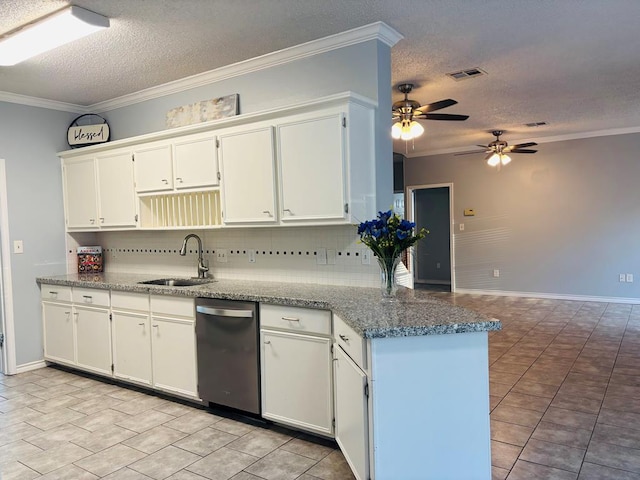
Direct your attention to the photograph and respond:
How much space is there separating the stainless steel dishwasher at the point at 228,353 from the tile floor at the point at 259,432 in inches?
6.9

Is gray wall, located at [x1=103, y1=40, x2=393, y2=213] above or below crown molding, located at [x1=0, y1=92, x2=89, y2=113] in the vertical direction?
below

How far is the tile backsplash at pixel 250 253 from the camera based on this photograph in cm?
321

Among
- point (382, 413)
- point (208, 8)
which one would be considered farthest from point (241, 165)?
point (382, 413)

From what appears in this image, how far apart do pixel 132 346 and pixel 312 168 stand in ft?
6.67

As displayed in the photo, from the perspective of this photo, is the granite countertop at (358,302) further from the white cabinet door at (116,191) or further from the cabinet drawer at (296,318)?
the white cabinet door at (116,191)

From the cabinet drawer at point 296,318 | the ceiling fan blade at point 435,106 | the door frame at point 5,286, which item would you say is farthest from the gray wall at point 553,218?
the door frame at point 5,286

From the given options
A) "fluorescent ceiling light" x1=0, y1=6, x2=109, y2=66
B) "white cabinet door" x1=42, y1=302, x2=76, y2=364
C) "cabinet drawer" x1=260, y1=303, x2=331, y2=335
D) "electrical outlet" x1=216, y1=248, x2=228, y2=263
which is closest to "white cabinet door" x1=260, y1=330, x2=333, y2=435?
"cabinet drawer" x1=260, y1=303, x2=331, y2=335

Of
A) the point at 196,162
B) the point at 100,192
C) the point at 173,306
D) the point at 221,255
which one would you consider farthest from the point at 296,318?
the point at 100,192

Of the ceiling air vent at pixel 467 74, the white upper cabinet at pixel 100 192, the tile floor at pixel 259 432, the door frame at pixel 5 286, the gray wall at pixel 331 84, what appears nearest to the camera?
the tile floor at pixel 259 432

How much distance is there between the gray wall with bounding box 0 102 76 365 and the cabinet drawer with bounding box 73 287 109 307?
65 centimetres

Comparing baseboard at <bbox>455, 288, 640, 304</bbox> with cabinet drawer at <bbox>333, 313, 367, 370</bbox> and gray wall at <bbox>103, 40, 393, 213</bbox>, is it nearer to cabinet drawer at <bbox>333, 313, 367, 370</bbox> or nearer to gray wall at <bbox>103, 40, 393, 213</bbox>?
gray wall at <bbox>103, 40, 393, 213</bbox>

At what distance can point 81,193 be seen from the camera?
14.3ft

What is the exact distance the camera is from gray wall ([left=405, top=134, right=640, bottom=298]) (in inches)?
265

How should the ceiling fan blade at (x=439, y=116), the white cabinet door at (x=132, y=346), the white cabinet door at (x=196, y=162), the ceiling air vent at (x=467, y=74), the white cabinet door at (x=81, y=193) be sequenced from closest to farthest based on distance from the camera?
the white cabinet door at (x=196, y=162) → the white cabinet door at (x=132, y=346) → the ceiling air vent at (x=467, y=74) → the white cabinet door at (x=81, y=193) → the ceiling fan blade at (x=439, y=116)
